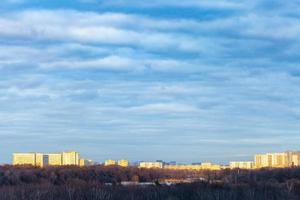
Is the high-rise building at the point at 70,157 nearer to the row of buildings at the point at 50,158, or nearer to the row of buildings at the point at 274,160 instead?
the row of buildings at the point at 50,158

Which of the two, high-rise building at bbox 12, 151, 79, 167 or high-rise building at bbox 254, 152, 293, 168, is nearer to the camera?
high-rise building at bbox 12, 151, 79, 167

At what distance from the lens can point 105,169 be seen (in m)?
98.2

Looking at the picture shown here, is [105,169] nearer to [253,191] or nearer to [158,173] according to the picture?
[158,173]

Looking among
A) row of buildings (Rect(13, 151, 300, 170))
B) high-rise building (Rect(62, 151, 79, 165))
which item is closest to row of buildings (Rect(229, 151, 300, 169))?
row of buildings (Rect(13, 151, 300, 170))

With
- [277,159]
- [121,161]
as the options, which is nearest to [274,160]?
[277,159]

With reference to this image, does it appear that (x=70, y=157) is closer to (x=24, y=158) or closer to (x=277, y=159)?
(x=24, y=158)

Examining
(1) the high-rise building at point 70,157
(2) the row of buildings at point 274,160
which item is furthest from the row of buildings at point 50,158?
(2) the row of buildings at point 274,160

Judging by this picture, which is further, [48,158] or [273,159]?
[273,159]

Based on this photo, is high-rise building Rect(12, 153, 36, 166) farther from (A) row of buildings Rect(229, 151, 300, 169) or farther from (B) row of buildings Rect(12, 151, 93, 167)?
(A) row of buildings Rect(229, 151, 300, 169)

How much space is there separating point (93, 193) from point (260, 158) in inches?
4102

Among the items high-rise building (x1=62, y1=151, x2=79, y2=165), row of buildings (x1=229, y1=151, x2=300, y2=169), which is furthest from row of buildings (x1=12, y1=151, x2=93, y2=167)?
row of buildings (x1=229, y1=151, x2=300, y2=169)

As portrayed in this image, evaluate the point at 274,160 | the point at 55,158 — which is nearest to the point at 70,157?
the point at 55,158

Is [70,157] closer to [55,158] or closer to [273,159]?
[55,158]

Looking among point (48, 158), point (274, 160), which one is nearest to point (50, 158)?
point (48, 158)
